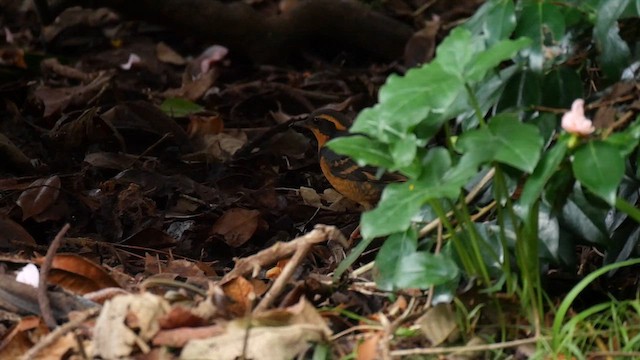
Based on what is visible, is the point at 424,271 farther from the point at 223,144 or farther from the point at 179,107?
the point at 179,107

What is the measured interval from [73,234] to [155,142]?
801 mm

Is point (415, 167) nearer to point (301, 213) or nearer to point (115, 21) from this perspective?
point (301, 213)

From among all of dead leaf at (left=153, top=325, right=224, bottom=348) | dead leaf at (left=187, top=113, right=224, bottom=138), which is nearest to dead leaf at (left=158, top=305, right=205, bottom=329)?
dead leaf at (left=153, top=325, right=224, bottom=348)

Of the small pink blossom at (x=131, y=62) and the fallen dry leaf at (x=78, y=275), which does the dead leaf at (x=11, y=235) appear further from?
the small pink blossom at (x=131, y=62)

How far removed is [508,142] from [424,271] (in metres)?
0.25

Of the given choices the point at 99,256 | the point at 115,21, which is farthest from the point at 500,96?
the point at 115,21

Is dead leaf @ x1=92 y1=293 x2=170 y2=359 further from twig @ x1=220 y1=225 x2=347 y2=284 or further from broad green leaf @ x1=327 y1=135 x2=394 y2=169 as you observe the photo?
broad green leaf @ x1=327 y1=135 x2=394 y2=169

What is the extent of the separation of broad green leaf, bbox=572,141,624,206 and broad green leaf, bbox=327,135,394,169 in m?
0.28

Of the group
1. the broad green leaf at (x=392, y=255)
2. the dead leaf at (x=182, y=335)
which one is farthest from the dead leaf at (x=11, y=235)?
the broad green leaf at (x=392, y=255)

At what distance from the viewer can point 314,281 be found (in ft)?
5.93

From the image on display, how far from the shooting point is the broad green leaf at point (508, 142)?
1.43 m

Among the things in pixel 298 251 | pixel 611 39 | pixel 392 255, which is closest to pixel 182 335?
pixel 298 251

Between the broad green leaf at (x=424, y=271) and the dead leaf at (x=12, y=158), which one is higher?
the broad green leaf at (x=424, y=271)

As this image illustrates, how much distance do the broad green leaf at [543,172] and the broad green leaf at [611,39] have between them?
0.35 metres
